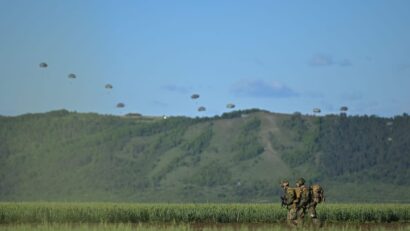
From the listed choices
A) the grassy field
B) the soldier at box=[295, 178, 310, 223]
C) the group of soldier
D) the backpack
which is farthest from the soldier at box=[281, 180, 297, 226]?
the grassy field

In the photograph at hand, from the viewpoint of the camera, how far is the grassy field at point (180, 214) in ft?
166

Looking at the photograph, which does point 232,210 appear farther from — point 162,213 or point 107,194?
point 107,194

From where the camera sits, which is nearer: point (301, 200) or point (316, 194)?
point (301, 200)

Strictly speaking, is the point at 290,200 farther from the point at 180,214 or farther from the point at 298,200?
the point at 180,214

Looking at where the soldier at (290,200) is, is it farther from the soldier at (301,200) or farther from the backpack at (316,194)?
the backpack at (316,194)

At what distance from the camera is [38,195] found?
191 meters

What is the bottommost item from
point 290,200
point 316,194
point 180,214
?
point 180,214

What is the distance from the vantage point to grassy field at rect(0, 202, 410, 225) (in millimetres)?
50719

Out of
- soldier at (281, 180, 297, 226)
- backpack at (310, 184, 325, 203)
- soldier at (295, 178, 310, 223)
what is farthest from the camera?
backpack at (310, 184, 325, 203)

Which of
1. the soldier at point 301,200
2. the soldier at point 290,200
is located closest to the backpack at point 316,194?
the soldier at point 301,200

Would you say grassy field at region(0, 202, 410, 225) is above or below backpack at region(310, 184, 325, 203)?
below

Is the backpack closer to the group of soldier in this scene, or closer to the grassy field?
the group of soldier

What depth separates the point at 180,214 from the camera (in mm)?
53844

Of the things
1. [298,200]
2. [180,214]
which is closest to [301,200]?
[298,200]
